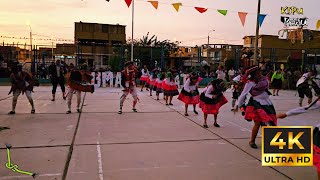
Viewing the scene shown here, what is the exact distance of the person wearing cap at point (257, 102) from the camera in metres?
6.38

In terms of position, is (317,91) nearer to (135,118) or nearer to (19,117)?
(135,118)

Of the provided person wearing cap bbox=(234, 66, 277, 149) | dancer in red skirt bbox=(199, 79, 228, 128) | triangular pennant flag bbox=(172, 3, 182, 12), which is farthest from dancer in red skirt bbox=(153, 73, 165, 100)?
person wearing cap bbox=(234, 66, 277, 149)

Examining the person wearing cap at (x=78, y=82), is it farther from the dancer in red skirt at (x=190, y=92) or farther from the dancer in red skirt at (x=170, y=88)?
the dancer in red skirt at (x=190, y=92)

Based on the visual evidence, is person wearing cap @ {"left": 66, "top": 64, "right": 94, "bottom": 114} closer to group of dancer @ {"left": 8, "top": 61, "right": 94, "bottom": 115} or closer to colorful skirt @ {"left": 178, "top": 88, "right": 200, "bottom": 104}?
group of dancer @ {"left": 8, "top": 61, "right": 94, "bottom": 115}

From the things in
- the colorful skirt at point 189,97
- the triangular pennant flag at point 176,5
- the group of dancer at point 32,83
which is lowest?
the colorful skirt at point 189,97

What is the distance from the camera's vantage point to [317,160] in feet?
12.4

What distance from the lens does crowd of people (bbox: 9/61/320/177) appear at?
6371 millimetres

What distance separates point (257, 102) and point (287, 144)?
112 inches

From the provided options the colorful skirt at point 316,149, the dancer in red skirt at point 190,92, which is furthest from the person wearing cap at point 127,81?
the colorful skirt at point 316,149

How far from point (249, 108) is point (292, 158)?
2.80 metres

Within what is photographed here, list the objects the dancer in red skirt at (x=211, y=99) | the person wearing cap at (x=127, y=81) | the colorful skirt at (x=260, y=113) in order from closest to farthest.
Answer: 1. the colorful skirt at (x=260, y=113)
2. the dancer in red skirt at (x=211, y=99)
3. the person wearing cap at (x=127, y=81)

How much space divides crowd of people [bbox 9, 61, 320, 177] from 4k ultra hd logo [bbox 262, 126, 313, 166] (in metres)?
0.13

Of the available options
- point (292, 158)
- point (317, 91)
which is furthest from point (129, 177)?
point (317, 91)

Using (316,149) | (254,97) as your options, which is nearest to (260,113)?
(254,97)
